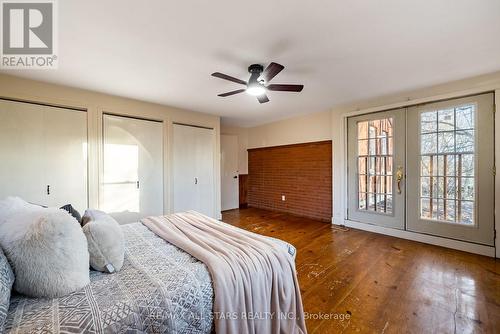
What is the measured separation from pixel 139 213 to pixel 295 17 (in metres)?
3.57

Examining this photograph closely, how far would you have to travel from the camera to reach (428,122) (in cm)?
314

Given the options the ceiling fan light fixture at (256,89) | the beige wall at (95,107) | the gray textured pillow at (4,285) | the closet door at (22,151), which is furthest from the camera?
the beige wall at (95,107)

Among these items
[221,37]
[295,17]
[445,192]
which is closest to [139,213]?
[221,37]

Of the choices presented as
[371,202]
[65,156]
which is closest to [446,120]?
[371,202]

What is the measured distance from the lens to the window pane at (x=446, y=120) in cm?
294

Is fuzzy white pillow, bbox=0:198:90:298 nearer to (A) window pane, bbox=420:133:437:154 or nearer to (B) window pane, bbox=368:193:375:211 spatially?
(B) window pane, bbox=368:193:375:211

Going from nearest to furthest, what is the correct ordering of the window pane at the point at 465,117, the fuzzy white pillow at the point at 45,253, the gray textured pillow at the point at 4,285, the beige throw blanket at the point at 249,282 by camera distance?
the gray textured pillow at the point at 4,285 < the fuzzy white pillow at the point at 45,253 < the beige throw blanket at the point at 249,282 < the window pane at the point at 465,117

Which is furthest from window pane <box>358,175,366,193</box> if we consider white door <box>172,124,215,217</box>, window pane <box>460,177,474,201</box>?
white door <box>172,124,215,217</box>

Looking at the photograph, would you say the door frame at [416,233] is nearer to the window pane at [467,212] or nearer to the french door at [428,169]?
the french door at [428,169]

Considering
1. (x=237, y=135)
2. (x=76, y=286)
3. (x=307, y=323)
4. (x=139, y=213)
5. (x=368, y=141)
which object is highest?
(x=237, y=135)

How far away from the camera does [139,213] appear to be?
3.58m

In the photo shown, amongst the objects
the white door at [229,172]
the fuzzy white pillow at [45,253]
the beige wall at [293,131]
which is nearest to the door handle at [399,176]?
the beige wall at [293,131]

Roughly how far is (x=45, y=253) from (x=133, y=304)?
18.1 inches

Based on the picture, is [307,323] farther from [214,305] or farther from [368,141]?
[368,141]
